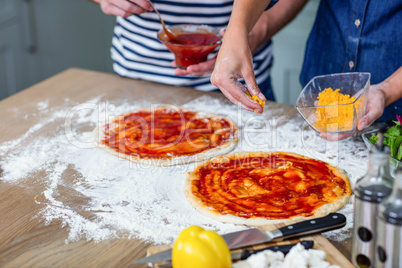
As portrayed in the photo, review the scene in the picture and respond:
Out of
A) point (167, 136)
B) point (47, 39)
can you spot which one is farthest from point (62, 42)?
point (167, 136)

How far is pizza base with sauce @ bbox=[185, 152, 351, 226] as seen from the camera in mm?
1407

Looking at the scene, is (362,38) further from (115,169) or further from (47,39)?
(47,39)

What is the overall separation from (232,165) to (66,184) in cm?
59

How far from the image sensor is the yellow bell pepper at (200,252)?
1046 mm

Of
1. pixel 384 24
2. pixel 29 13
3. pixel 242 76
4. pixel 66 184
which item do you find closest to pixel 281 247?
pixel 242 76

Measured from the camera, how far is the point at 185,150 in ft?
6.02

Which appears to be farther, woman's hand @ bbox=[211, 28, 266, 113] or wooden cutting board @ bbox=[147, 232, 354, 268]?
woman's hand @ bbox=[211, 28, 266, 113]

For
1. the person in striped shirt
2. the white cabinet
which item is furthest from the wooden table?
the white cabinet

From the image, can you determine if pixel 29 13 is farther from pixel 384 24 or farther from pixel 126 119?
pixel 384 24

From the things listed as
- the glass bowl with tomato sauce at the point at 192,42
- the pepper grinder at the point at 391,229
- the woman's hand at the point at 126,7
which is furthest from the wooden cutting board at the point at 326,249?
the woman's hand at the point at 126,7

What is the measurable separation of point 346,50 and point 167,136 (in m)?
0.91

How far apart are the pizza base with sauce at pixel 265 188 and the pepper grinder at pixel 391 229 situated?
0.32 metres

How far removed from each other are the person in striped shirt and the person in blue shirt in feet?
0.38

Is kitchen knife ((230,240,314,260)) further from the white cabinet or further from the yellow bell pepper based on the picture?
the white cabinet
